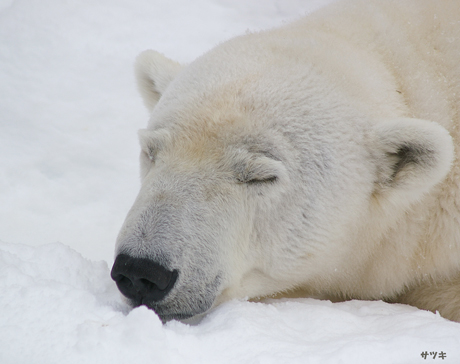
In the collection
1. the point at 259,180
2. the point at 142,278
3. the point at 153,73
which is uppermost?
the point at 153,73

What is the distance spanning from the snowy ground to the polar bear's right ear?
114cm

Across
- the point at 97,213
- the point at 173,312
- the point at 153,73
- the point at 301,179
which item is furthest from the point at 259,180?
the point at 97,213

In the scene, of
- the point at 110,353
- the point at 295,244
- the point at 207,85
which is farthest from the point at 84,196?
the point at 110,353

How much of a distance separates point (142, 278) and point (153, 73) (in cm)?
178

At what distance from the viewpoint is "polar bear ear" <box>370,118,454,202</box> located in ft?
7.48

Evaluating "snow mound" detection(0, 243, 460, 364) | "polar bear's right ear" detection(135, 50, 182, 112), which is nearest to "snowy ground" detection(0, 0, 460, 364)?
"snow mound" detection(0, 243, 460, 364)

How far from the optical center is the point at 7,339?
55.2 inches

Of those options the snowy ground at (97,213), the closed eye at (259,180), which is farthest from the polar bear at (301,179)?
the snowy ground at (97,213)

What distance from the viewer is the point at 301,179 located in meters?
2.37

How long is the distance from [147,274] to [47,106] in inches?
148

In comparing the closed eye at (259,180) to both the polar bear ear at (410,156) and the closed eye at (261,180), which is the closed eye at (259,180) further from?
the polar bear ear at (410,156)

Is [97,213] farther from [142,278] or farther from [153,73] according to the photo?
[142,278]

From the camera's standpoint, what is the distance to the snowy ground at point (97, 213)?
1500 millimetres

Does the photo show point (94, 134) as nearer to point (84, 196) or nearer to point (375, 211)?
point (84, 196)
